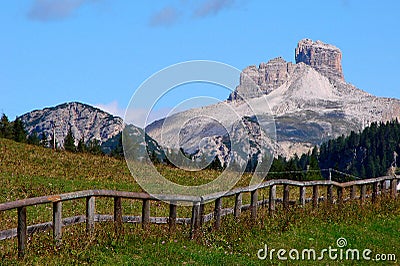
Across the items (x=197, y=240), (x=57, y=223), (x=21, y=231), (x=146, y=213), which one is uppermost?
(x=146, y=213)

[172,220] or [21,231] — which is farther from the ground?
[172,220]

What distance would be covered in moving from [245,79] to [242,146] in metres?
2.16

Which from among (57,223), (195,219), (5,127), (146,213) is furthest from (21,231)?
(5,127)

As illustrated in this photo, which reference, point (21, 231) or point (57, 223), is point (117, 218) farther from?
point (21, 231)

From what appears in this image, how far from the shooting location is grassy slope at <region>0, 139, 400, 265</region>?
14086mm

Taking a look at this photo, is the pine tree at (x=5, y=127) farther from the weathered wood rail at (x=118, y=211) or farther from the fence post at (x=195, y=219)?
the fence post at (x=195, y=219)

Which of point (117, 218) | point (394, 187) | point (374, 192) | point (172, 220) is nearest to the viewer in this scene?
point (117, 218)

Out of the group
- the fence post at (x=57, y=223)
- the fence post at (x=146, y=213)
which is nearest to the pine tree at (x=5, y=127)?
the fence post at (x=146, y=213)

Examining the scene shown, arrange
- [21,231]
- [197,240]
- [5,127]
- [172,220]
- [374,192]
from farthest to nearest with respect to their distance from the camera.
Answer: [5,127] → [374,192] → [172,220] → [197,240] → [21,231]

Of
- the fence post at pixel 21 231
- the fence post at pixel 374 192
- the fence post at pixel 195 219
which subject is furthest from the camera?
the fence post at pixel 374 192

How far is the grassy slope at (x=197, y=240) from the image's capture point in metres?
14.1

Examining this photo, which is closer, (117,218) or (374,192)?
(117,218)

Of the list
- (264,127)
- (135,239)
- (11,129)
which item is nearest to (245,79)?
(264,127)

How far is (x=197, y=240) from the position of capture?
1691cm
